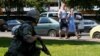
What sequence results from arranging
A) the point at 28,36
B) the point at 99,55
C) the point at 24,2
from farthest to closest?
the point at 24,2
the point at 99,55
the point at 28,36

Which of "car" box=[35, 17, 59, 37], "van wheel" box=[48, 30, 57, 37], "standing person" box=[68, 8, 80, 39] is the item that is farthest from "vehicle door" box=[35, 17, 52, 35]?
"standing person" box=[68, 8, 80, 39]

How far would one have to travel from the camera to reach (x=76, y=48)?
47.8 ft

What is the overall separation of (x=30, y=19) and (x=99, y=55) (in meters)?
6.41

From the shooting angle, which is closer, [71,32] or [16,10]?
[71,32]

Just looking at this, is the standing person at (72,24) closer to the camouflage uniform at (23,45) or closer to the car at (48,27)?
the car at (48,27)

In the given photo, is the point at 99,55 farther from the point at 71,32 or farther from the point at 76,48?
the point at 71,32

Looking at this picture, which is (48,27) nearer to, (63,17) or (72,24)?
(72,24)

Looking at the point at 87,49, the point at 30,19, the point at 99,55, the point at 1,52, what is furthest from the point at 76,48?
the point at 30,19

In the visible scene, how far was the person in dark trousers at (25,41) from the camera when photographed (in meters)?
Answer: 6.61

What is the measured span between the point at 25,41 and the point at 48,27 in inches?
744

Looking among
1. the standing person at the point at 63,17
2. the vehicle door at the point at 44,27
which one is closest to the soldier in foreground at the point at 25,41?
the standing person at the point at 63,17

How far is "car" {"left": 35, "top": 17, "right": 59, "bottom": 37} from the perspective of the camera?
988 inches

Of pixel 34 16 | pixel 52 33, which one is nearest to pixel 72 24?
pixel 52 33

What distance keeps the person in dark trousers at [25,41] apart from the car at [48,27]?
17828mm
